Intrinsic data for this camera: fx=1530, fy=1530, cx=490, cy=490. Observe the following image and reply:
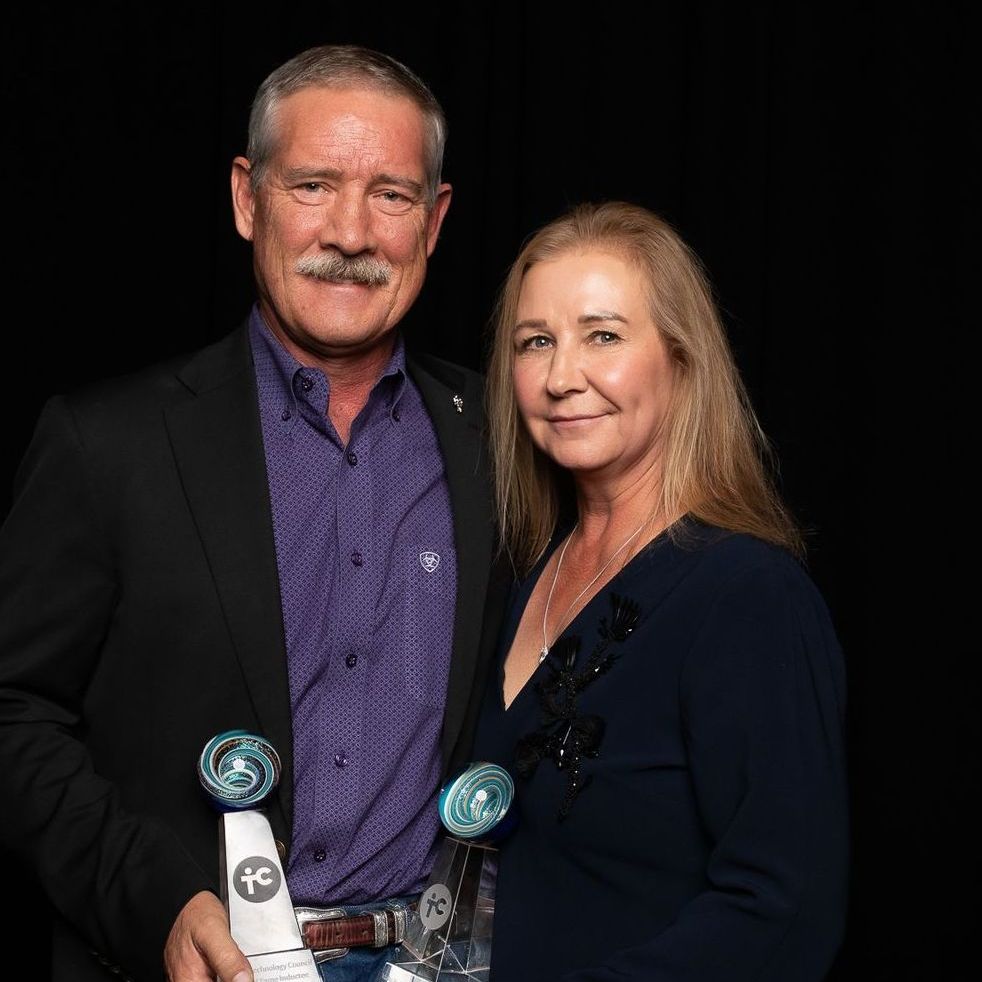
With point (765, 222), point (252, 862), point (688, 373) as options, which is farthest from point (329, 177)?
point (765, 222)

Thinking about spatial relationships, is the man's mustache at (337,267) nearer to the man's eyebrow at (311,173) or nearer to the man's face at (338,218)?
the man's face at (338,218)

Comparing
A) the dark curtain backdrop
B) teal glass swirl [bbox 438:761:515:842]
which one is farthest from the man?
the dark curtain backdrop

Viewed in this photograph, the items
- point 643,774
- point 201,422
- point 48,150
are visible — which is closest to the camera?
point 643,774

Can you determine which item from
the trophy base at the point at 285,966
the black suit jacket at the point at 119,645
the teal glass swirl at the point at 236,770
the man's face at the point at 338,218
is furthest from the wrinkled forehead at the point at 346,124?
the trophy base at the point at 285,966

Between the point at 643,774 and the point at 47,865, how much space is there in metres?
0.77

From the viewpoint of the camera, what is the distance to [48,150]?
3131 millimetres

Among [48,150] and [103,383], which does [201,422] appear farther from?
[48,150]

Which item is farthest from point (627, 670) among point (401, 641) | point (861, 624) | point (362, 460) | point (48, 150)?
point (48, 150)

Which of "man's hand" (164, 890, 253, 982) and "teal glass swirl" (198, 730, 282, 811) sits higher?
"teal glass swirl" (198, 730, 282, 811)

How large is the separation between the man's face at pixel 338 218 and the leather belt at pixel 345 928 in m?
0.80

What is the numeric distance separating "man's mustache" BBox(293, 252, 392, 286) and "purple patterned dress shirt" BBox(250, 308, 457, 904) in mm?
123

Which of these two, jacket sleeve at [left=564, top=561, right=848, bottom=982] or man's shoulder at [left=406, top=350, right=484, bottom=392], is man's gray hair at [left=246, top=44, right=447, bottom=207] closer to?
man's shoulder at [left=406, top=350, right=484, bottom=392]

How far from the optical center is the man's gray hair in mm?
2271

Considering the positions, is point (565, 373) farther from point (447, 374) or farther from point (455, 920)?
point (455, 920)
